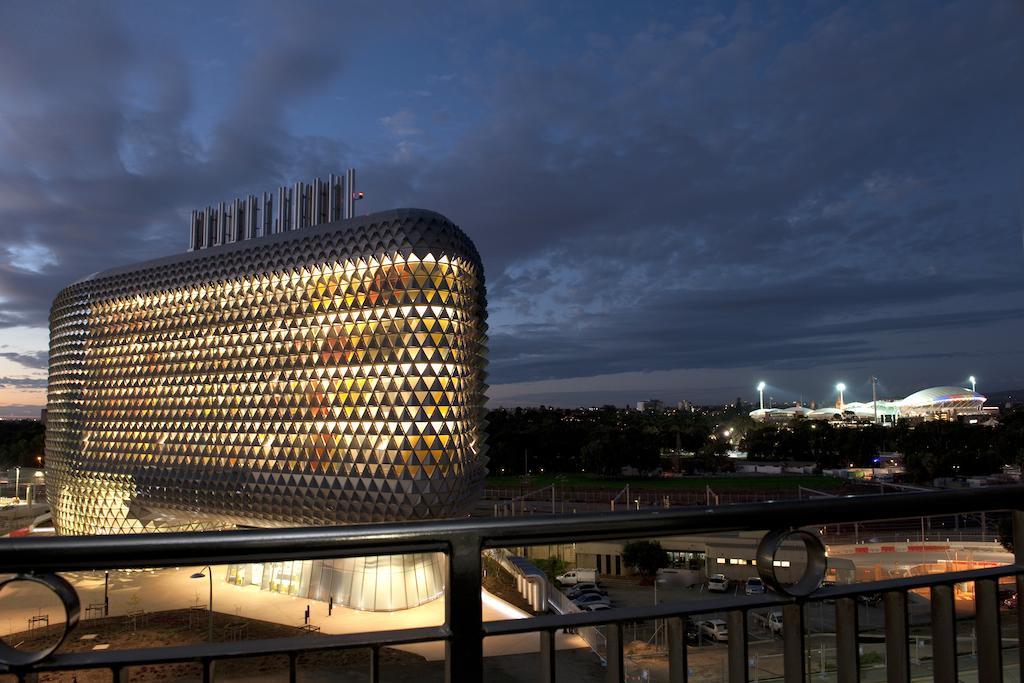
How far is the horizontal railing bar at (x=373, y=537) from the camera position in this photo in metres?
1.42

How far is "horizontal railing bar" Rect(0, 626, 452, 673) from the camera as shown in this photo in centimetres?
152

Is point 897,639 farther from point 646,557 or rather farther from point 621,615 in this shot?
point 646,557

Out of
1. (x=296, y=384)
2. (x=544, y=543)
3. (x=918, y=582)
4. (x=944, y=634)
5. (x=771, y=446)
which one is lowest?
(x=771, y=446)

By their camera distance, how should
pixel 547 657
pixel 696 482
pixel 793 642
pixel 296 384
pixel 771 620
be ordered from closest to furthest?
pixel 547 657
pixel 793 642
pixel 771 620
pixel 296 384
pixel 696 482

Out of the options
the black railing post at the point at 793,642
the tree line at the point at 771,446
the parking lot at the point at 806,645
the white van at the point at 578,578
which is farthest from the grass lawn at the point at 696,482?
the black railing post at the point at 793,642

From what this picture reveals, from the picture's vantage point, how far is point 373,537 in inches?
60.9

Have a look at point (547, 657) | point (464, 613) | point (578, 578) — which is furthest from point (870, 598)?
point (578, 578)

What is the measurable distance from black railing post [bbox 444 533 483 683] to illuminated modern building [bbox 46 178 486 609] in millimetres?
25409

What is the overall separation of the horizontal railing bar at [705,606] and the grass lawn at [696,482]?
5121 cm

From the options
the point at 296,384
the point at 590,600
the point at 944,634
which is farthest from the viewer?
the point at 296,384

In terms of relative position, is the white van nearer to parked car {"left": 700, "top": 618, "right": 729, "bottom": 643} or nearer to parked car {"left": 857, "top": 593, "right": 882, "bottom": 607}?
parked car {"left": 857, "top": 593, "right": 882, "bottom": 607}

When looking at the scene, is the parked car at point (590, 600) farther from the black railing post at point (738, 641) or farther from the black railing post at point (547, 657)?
the black railing post at point (547, 657)

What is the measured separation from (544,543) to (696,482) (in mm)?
59291

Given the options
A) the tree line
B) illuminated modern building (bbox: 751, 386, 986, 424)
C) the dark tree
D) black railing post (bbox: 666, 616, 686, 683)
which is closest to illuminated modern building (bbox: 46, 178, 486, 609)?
the dark tree
